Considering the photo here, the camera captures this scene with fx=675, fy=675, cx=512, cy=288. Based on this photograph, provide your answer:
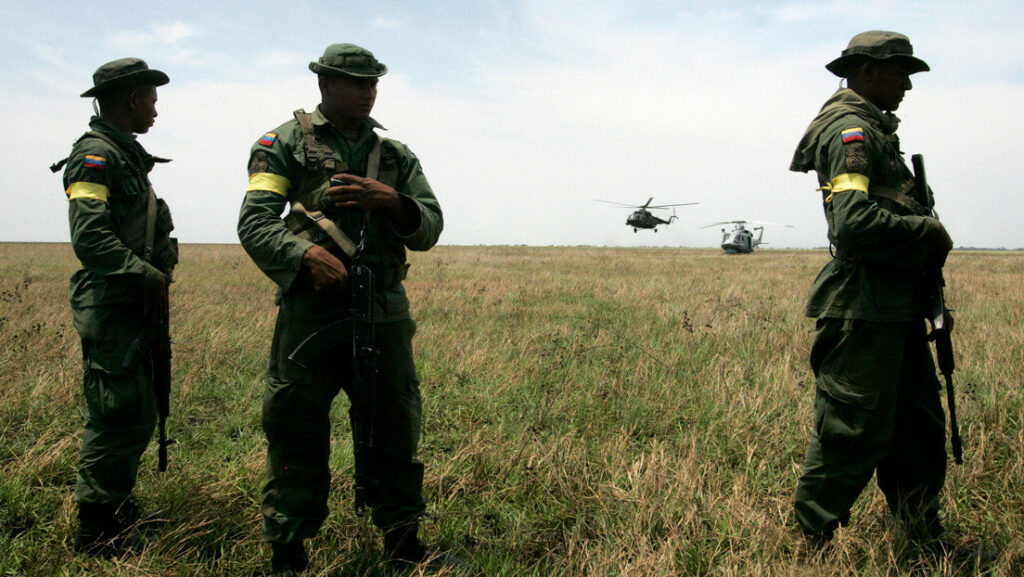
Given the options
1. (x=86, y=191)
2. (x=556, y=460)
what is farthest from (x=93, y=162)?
(x=556, y=460)

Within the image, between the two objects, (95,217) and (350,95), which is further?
(95,217)

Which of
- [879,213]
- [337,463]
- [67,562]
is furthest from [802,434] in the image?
[67,562]

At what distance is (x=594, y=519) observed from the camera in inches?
130

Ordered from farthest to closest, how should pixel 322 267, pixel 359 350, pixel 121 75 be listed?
1. pixel 121 75
2. pixel 359 350
3. pixel 322 267

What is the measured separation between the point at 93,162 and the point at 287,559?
79.3 inches

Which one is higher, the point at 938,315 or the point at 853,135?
the point at 853,135

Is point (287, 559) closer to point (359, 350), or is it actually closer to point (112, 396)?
point (359, 350)

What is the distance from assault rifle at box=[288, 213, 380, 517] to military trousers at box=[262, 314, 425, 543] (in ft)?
0.13

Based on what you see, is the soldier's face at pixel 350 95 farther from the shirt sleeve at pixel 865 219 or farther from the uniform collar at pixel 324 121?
the shirt sleeve at pixel 865 219

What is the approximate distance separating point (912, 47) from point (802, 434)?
2.45m

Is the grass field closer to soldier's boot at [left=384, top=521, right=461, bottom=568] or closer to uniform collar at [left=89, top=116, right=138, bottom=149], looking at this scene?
soldier's boot at [left=384, top=521, right=461, bottom=568]

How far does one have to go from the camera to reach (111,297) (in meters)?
3.18

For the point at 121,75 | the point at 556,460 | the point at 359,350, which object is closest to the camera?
the point at 359,350

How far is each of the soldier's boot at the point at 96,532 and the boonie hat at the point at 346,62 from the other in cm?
221
